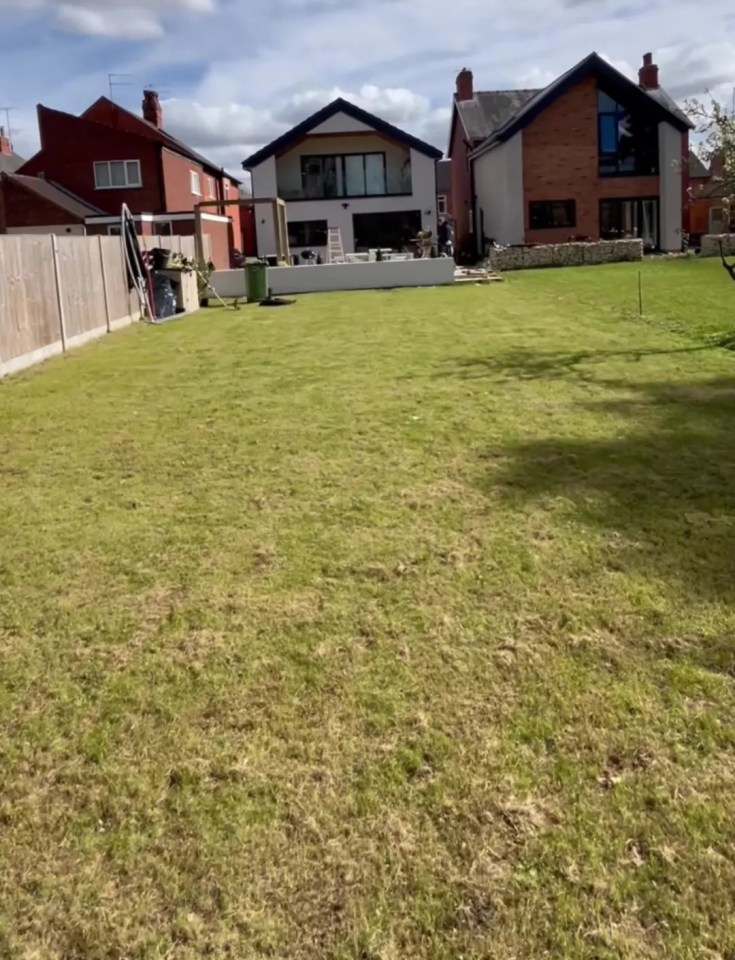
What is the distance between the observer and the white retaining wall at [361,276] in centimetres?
2711

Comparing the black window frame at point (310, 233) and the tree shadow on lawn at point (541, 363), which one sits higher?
the black window frame at point (310, 233)

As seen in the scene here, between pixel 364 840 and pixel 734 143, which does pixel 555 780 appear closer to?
pixel 364 840

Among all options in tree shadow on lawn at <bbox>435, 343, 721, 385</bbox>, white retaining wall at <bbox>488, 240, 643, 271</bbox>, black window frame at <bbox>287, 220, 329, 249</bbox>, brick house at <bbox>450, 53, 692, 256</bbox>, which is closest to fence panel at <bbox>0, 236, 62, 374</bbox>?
tree shadow on lawn at <bbox>435, 343, 721, 385</bbox>

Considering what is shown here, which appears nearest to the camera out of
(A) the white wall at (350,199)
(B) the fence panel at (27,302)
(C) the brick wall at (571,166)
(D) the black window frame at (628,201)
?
(B) the fence panel at (27,302)

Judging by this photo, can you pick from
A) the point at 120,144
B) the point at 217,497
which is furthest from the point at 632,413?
the point at 120,144

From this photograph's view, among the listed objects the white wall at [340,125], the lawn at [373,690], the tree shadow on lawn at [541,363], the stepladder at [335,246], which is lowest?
the lawn at [373,690]

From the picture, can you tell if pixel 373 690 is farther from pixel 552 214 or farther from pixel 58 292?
pixel 552 214

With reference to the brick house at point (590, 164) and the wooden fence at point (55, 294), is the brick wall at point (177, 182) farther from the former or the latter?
the wooden fence at point (55, 294)

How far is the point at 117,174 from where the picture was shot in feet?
124

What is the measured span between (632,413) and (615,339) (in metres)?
4.97

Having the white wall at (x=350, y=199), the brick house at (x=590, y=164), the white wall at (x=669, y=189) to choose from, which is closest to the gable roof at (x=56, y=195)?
the white wall at (x=350, y=199)

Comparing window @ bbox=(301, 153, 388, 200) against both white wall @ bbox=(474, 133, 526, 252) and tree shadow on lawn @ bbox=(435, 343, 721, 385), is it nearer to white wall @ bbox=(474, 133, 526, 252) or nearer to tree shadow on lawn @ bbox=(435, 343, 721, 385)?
white wall @ bbox=(474, 133, 526, 252)

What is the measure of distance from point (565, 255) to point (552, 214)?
5.24 m

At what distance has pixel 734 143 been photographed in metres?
10.9
